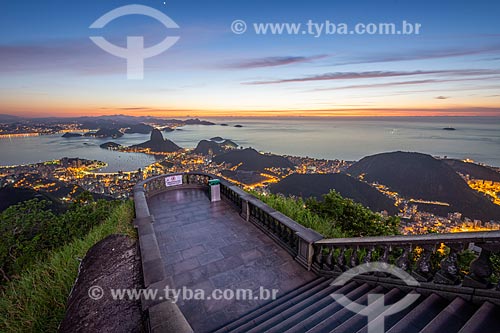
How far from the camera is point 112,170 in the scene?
85.8 m

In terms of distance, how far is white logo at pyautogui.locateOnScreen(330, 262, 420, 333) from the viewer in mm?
2893

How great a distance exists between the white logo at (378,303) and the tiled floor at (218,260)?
1.44m

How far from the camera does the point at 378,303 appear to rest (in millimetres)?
3400

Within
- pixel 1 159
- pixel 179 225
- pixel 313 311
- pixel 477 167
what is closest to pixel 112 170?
pixel 1 159

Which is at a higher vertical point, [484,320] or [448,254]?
[448,254]

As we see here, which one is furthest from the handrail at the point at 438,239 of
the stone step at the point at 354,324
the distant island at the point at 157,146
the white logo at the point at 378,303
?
the distant island at the point at 157,146

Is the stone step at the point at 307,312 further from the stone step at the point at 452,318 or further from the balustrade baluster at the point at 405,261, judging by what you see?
the stone step at the point at 452,318

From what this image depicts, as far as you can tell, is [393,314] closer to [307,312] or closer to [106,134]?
[307,312]

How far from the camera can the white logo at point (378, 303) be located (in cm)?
289

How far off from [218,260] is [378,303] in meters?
3.91

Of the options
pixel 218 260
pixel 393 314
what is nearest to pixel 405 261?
pixel 393 314

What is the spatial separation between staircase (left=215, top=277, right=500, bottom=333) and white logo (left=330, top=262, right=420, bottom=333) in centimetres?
7

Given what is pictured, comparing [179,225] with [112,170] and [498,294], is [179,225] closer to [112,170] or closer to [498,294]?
[498,294]

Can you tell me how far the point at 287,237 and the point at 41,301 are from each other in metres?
6.10
